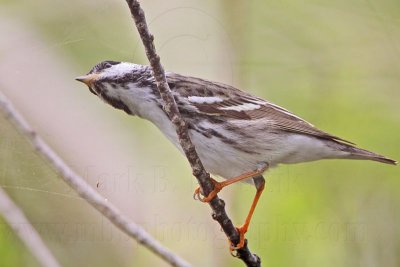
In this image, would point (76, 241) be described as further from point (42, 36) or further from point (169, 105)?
point (169, 105)

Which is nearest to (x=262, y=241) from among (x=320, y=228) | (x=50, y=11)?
(x=320, y=228)

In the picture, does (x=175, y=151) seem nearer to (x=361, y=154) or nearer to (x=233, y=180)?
(x=233, y=180)

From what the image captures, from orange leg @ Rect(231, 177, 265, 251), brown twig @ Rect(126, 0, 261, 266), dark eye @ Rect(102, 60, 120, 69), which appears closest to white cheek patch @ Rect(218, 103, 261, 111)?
orange leg @ Rect(231, 177, 265, 251)

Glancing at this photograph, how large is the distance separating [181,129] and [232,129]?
0.82m

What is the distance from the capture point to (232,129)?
151 inches

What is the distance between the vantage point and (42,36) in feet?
13.0

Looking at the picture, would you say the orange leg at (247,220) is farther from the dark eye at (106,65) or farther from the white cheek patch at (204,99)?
the dark eye at (106,65)

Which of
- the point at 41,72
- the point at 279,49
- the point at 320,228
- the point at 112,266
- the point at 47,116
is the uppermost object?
the point at 279,49

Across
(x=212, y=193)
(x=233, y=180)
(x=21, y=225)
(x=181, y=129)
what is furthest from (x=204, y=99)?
(x=21, y=225)

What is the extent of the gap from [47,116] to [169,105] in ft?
3.12

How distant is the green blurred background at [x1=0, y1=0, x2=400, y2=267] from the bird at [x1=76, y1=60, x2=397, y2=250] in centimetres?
20

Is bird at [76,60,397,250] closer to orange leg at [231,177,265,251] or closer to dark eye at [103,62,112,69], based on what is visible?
orange leg at [231,177,265,251]

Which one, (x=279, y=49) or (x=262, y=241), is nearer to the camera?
(x=262, y=241)

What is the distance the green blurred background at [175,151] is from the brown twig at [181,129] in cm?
22
